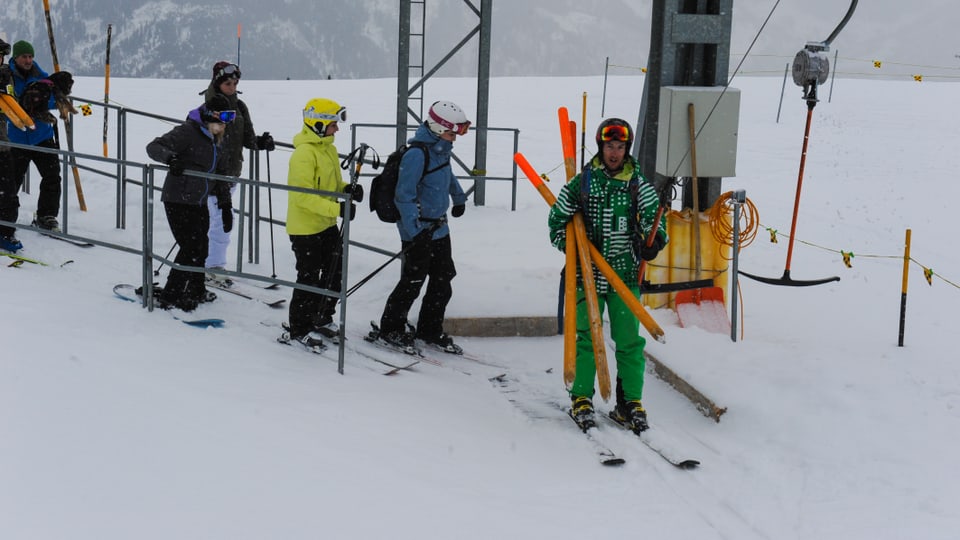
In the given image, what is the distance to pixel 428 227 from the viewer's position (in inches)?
272

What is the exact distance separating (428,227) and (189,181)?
1.73 metres

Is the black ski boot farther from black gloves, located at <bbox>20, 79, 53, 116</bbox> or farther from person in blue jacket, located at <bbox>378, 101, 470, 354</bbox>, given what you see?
black gloves, located at <bbox>20, 79, 53, 116</bbox>

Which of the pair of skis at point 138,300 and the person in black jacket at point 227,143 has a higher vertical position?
the person in black jacket at point 227,143

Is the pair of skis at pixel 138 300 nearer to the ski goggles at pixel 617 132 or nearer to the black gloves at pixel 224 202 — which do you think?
the black gloves at pixel 224 202

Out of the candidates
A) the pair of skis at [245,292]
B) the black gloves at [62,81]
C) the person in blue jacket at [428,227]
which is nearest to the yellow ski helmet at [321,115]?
the person in blue jacket at [428,227]

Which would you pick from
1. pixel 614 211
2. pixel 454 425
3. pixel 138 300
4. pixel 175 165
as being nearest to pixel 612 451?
pixel 454 425

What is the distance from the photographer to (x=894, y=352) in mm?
6930

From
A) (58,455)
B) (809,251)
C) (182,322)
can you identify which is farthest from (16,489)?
(809,251)

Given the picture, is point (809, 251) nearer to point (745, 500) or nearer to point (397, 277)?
point (397, 277)

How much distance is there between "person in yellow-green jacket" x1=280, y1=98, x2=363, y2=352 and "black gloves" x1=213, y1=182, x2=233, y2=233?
1300 mm

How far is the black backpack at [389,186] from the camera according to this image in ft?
22.1

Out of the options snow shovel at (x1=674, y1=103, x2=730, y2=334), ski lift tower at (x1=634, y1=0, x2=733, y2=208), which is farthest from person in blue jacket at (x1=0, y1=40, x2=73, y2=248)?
snow shovel at (x1=674, y1=103, x2=730, y2=334)

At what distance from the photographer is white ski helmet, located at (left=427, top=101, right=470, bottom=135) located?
6.57 m

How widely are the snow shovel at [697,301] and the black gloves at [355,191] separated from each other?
97.4 inches
